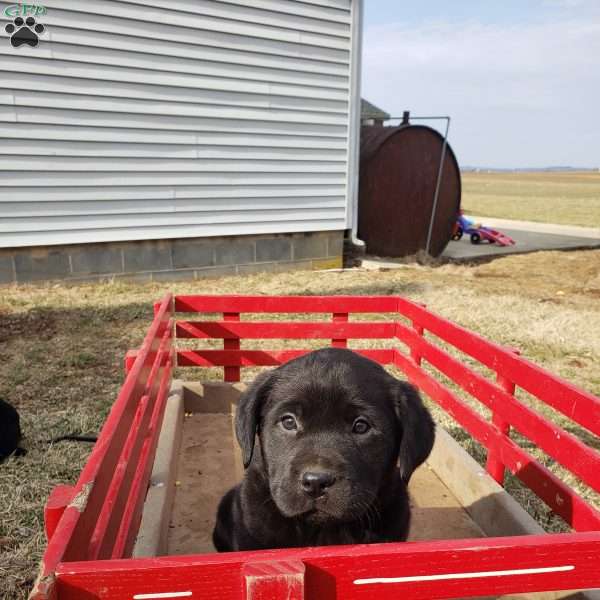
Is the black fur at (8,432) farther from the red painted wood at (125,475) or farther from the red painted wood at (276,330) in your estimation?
the red painted wood at (276,330)

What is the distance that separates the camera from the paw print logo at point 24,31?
802 cm

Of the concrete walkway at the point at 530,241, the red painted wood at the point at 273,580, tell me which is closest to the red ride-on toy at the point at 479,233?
the concrete walkway at the point at 530,241

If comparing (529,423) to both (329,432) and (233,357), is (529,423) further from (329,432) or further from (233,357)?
(233,357)

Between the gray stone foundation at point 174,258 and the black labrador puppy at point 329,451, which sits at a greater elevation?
the black labrador puppy at point 329,451

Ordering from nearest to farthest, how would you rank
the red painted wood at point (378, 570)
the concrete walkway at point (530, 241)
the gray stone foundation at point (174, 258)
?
the red painted wood at point (378, 570)
the gray stone foundation at point (174, 258)
the concrete walkway at point (530, 241)

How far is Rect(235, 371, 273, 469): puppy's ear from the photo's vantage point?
236cm

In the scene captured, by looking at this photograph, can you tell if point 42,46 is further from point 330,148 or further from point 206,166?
point 330,148

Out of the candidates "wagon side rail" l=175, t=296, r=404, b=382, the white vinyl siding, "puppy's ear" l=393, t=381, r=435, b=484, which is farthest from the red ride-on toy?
"puppy's ear" l=393, t=381, r=435, b=484

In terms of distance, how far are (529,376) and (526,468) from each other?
0.50 meters

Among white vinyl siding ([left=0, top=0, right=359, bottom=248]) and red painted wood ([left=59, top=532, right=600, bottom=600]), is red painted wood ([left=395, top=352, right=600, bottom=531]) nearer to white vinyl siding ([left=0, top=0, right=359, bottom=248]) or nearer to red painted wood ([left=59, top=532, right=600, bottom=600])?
red painted wood ([left=59, top=532, right=600, bottom=600])

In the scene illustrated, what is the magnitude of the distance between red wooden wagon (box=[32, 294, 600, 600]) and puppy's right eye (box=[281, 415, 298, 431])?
61 cm

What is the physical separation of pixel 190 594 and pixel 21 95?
8815 mm

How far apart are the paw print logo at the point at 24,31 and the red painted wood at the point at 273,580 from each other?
8.95m

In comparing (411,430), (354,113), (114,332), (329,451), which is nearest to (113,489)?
(329,451)
